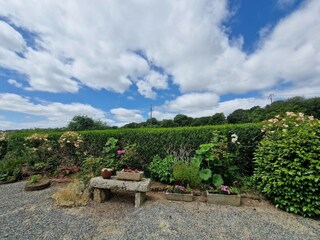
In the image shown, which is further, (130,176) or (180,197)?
(180,197)

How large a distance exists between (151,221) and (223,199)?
1.50 metres

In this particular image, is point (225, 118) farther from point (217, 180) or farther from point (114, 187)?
point (114, 187)

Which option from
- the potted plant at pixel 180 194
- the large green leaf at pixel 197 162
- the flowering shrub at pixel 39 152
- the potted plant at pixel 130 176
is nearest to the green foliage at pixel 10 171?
the flowering shrub at pixel 39 152

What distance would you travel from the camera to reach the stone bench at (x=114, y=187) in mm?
3112

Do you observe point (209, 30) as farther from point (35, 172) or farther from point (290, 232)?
point (35, 172)

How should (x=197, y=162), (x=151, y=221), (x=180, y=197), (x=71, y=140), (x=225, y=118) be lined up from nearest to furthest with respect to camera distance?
(x=151, y=221), (x=180, y=197), (x=197, y=162), (x=71, y=140), (x=225, y=118)

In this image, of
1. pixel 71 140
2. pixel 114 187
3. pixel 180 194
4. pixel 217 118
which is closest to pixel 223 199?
pixel 180 194

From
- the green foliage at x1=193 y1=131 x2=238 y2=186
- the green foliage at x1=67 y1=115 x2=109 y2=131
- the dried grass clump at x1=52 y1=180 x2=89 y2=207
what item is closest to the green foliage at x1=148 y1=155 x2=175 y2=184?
the green foliage at x1=193 y1=131 x2=238 y2=186

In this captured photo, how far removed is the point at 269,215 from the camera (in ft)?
9.14

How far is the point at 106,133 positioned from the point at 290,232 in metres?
4.81

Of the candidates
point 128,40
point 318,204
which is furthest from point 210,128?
point 128,40

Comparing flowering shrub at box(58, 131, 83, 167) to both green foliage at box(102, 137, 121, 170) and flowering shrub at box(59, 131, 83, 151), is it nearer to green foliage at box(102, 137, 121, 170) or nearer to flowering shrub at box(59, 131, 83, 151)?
flowering shrub at box(59, 131, 83, 151)

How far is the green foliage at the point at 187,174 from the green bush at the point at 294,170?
1.21 meters

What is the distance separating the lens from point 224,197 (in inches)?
127
